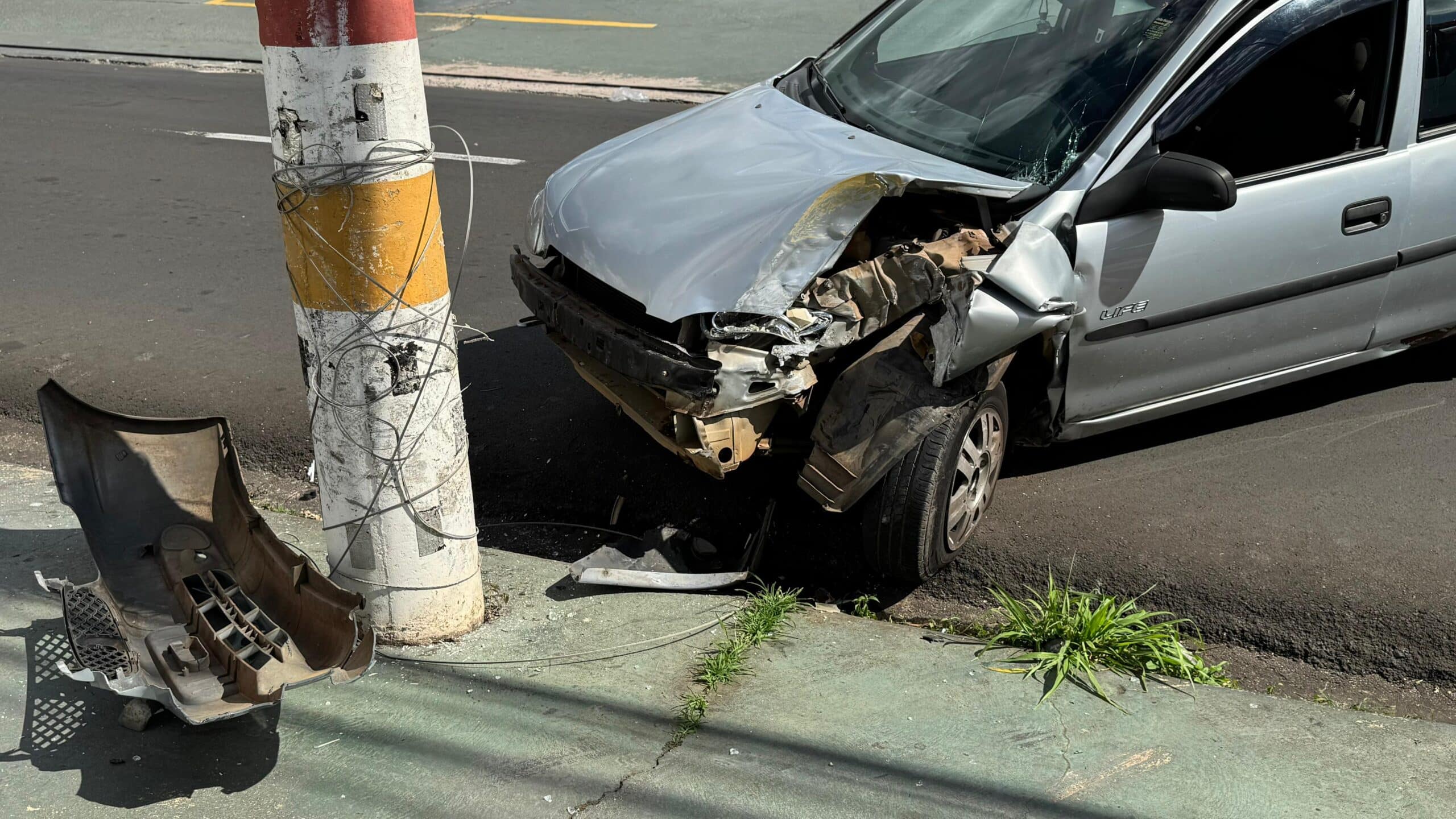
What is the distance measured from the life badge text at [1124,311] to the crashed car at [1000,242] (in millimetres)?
21

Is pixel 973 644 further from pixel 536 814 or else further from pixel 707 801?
pixel 536 814

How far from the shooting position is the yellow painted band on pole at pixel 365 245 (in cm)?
306

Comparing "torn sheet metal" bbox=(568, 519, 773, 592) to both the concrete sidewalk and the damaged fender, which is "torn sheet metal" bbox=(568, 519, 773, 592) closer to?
the concrete sidewalk

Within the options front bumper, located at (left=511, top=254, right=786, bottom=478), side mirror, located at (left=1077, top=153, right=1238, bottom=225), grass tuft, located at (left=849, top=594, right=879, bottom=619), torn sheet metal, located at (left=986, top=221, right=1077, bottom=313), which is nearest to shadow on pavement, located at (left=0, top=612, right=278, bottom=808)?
front bumper, located at (left=511, top=254, right=786, bottom=478)

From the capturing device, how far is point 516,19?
15.2 meters

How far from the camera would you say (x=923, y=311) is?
3771 millimetres

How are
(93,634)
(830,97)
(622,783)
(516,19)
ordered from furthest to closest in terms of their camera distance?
(516,19) → (830,97) → (93,634) → (622,783)

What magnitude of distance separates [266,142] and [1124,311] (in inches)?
303

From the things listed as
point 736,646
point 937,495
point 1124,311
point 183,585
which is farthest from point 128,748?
point 1124,311

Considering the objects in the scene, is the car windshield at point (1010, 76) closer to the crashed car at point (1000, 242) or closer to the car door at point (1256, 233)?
the crashed car at point (1000, 242)

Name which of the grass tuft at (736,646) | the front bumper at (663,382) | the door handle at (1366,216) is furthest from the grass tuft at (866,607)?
the door handle at (1366,216)

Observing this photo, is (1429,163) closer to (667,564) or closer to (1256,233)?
(1256,233)

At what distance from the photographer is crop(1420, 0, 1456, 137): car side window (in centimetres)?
443

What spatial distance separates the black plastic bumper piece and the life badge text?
56.4 inches
